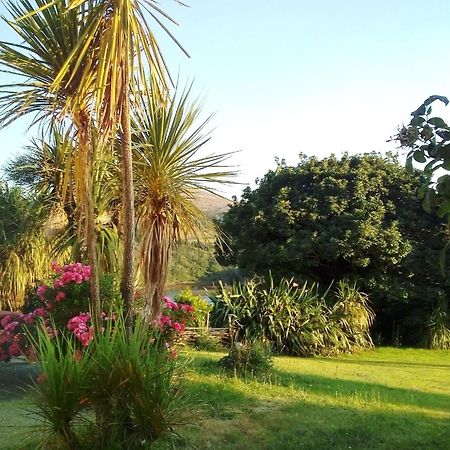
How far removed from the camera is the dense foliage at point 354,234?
1878 centimetres

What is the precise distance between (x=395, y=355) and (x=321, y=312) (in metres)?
2.55

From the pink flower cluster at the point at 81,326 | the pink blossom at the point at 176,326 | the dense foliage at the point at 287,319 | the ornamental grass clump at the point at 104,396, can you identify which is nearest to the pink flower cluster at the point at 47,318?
the pink flower cluster at the point at 81,326

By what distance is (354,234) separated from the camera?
18.4 m

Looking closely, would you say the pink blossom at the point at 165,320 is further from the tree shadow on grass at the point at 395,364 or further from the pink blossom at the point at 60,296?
the tree shadow on grass at the point at 395,364

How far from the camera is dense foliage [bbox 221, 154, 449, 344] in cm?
1878

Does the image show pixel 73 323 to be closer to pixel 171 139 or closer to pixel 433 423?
pixel 171 139

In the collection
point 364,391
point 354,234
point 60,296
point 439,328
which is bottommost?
point 364,391

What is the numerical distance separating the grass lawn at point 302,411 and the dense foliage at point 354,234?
8.29 m

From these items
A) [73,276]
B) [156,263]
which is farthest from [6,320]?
[156,263]

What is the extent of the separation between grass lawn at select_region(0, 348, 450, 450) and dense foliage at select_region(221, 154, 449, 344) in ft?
27.2

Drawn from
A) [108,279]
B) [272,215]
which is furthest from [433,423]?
[272,215]

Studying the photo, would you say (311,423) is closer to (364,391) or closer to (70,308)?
(364,391)

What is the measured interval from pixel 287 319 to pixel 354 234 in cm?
465

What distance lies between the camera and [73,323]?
6957 mm
